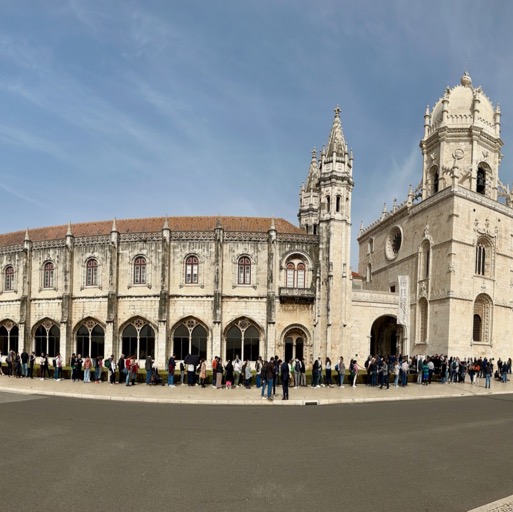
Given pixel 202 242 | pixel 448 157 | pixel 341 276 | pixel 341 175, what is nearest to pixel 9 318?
pixel 202 242

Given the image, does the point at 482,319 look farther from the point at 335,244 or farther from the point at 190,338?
the point at 190,338

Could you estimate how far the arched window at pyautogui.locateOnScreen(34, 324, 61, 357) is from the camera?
31891mm

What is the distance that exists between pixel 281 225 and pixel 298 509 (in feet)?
92.0

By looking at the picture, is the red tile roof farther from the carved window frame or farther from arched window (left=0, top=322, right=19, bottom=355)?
arched window (left=0, top=322, right=19, bottom=355)

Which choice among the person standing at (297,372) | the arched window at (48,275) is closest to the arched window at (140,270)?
the arched window at (48,275)

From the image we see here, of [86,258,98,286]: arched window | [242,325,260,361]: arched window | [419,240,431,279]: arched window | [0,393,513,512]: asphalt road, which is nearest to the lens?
[0,393,513,512]: asphalt road

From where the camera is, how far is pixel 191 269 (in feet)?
100.0

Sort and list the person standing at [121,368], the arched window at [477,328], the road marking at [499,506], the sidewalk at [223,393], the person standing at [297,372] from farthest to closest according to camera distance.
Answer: the arched window at [477,328], the person standing at [121,368], the person standing at [297,372], the sidewalk at [223,393], the road marking at [499,506]

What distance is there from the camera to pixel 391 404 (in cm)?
1658

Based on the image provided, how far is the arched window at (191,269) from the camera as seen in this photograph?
1197 inches

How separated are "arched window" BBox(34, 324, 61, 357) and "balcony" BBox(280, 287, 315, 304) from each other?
54.3ft

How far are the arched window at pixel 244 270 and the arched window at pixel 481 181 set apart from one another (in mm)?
21122

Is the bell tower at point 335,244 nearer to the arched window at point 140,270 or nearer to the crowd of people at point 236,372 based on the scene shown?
the crowd of people at point 236,372

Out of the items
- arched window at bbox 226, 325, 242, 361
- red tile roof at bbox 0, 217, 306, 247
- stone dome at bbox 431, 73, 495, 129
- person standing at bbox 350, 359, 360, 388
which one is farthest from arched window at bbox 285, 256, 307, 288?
stone dome at bbox 431, 73, 495, 129
